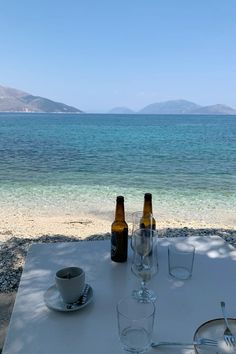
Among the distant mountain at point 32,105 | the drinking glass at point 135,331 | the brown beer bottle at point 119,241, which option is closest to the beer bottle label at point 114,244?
the brown beer bottle at point 119,241

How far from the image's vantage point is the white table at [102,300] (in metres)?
1.10

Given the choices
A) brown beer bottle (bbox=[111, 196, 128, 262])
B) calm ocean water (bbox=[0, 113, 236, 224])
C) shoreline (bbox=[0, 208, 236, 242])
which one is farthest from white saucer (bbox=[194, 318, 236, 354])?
calm ocean water (bbox=[0, 113, 236, 224])

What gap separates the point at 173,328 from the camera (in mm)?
1163

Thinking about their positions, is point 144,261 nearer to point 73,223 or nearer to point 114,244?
point 114,244

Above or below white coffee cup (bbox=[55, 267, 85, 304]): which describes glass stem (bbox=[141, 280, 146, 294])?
below

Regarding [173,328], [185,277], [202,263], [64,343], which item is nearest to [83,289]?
[64,343]

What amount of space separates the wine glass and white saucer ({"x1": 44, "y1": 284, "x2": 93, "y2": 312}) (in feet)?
0.59

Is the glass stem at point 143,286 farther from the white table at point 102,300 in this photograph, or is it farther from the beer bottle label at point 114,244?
the beer bottle label at point 114,244

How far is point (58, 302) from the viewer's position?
130 centimetres

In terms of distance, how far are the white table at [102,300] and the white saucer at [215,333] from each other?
1.2 inches

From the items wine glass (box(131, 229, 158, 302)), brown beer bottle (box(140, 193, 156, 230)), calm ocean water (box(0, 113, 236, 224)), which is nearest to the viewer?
wine glass (box(131, 229, 158, 302))

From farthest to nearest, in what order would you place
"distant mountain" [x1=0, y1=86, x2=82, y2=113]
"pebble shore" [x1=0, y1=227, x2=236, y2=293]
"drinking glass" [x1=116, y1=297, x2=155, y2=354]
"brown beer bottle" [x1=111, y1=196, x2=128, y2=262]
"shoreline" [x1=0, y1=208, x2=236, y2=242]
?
1. "distant mountain" [x1=0, y1=86, x2=82, y2=113]
2. "shoreline" [x1=0, y1=208, x2=236, y2=242]
3. "pebble shore" [x1=0, y1=227, x2=236, y2=293]
4. "brown beer bottle" [x1=111, y1=196, x2=128, y2=262]
5. "drinking glass" [x1=116, y1=297, x2=155, y2=354]

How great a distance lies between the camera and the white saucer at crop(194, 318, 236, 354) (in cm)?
106

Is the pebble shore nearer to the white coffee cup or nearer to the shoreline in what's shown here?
the shoreline
